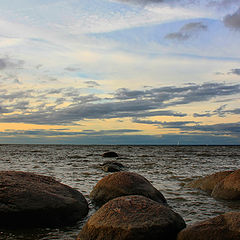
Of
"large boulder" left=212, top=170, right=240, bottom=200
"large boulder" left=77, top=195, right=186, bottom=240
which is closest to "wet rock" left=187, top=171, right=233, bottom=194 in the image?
"large boulder" left=212, top=170, right=240, bottom=200

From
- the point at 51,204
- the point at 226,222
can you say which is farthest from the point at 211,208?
the point at 51,204

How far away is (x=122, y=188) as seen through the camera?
736 cm

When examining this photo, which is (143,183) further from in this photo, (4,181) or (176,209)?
(4,181)

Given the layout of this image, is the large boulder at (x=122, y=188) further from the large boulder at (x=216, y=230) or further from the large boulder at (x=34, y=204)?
the large boulder at (x=216, y=230)

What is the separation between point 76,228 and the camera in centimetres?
552

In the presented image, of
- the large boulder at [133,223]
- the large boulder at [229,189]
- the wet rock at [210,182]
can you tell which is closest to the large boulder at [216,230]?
the large boulder at [133,223]

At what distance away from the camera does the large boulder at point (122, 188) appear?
730 centimetres

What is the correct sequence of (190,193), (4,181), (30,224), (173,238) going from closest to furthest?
1. (173,238)
2. (30,224)
3. (4,181)
4. (190,193)

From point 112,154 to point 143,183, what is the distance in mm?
25530

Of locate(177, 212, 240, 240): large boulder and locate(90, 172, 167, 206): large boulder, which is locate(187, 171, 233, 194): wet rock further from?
locate(177, 212, 240, 240): large boulder

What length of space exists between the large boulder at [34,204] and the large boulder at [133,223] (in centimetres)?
113

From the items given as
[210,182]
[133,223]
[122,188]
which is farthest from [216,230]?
[210,182]

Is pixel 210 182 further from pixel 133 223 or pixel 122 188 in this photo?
pixel 133 223

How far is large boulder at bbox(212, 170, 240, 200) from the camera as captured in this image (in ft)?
26.1
